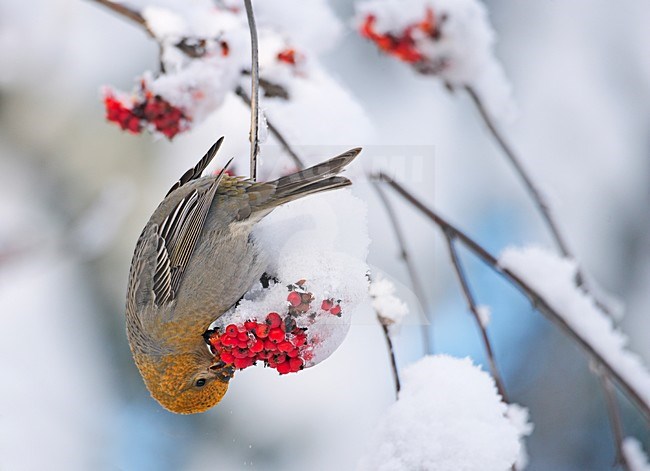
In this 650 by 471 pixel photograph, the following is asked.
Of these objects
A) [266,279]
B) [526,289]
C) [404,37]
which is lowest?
[266,279]

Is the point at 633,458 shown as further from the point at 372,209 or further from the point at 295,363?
the point at 372,209

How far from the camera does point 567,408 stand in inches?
205

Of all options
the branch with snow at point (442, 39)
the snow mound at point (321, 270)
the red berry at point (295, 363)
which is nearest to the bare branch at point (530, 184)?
the branch with snow at point (442, 39)

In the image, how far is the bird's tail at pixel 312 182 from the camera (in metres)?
1.54

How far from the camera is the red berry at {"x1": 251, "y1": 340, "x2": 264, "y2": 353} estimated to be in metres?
1.42

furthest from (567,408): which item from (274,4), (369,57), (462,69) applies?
(274,4)

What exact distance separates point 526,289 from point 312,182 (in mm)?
776

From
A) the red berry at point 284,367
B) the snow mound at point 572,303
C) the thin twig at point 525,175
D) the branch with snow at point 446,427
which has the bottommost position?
the branch with snow at point 446,427

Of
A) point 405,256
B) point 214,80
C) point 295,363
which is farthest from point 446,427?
point 214,80

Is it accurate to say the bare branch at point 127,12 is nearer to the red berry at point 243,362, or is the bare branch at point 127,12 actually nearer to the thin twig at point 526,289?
the thin twig at point 526,289

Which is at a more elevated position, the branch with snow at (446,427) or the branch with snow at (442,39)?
the branch with snow at (442,39)

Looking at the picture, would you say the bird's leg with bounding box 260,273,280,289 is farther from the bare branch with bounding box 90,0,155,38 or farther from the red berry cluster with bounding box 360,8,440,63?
the red berry cluster with bounding box 360,8,440,63

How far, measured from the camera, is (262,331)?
1418 mm

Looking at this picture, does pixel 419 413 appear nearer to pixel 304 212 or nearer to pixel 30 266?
pixel 304 212
